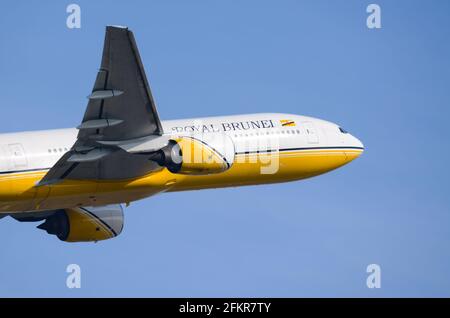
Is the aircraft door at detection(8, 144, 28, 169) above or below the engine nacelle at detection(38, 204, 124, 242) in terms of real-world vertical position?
above

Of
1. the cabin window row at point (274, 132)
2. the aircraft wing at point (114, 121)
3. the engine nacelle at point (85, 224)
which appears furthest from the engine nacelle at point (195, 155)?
the engine nacelle at point (85, 224)

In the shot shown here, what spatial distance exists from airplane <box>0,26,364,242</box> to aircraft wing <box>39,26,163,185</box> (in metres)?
0.04

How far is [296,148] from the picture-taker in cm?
5656

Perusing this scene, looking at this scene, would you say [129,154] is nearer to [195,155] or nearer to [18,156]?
[195,155]

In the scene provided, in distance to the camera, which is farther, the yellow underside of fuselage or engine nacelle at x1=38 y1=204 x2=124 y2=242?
engine nacelle at x1=38 y1=204 x2=124 y2=242

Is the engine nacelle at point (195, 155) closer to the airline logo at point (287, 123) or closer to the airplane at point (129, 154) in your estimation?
the airplane at point (129, 154)

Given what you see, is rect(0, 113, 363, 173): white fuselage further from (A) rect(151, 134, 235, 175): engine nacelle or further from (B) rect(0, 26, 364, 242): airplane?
(A) rect(151, 134, 235, 175): engine nacelle

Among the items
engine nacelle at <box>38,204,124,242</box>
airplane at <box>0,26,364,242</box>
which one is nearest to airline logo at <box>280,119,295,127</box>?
airplane at <box>0,26,364,242</box>

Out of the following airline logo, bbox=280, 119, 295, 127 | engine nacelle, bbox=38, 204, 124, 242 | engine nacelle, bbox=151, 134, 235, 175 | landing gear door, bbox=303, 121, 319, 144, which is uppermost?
airline logo, bbox=280, 119, 295, 127

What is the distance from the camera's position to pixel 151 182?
51938 millimetres

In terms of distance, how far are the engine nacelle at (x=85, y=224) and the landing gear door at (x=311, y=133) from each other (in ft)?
34.7

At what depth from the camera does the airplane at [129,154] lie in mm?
46656

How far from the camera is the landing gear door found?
57.2m

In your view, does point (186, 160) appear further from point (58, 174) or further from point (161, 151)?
point (58, 174)
